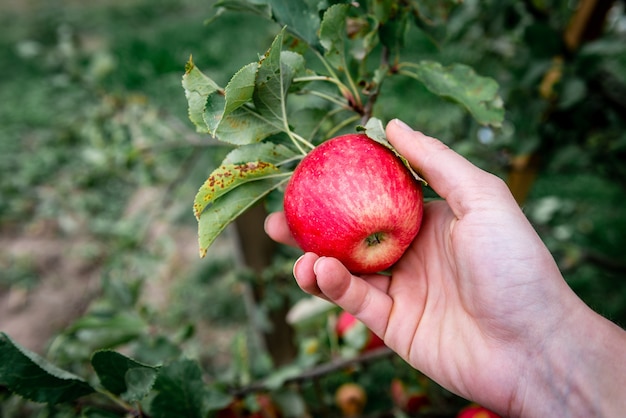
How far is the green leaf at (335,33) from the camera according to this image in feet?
2.36

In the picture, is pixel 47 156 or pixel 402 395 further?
pixel 47 156

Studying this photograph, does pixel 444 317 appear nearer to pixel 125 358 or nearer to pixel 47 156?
pixel 125 358

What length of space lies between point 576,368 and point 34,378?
0.85m

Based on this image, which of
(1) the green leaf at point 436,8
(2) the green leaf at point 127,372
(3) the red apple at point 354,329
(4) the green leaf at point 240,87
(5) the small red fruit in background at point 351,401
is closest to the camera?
(4) the green leaf at point 240,87

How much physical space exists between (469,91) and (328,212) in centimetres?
34

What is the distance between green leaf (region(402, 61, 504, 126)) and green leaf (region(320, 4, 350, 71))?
0.55ft

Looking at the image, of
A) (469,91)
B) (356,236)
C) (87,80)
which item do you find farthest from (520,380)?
(87,80)

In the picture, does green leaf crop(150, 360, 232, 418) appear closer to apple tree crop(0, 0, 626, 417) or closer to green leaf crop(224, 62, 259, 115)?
apple tree crop(0, 0, 626, 417)

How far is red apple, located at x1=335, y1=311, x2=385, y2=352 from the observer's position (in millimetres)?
1314

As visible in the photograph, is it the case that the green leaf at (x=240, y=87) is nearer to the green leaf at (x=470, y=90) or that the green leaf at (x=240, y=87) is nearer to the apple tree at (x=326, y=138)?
the apple tree at (x=326, y=138)

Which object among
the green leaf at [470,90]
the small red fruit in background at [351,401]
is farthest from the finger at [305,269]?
the small red fruit in background at [351,401]

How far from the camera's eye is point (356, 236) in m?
0.76

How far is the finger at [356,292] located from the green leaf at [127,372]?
0.96 ft

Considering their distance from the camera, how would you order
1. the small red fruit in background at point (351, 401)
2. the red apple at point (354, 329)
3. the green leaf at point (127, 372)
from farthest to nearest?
1. the small red fruit in background at point (351, 401)
2. the red apple at point (354, 329)
3. the green leaf at point (127, 372)
